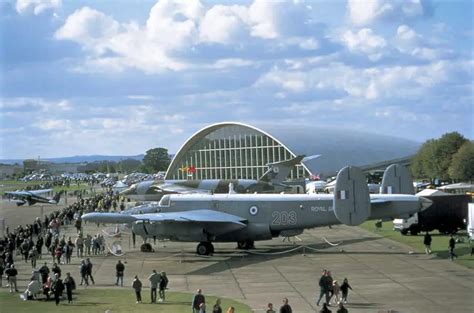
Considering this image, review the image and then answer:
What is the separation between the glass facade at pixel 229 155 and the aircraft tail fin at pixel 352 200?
256 feet

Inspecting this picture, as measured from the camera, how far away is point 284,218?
113 feet

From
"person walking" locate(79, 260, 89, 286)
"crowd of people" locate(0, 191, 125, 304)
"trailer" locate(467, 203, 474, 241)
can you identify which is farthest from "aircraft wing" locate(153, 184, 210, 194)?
"person walking" locate(79, 260, 89, 286)

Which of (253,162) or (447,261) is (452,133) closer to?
(253,162)

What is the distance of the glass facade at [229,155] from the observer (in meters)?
111

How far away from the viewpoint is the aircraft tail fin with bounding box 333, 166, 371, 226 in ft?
96.0

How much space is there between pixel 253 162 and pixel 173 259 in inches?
3174

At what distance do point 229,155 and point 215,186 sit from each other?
3247 centimetres

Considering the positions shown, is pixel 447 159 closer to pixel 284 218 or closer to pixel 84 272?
pixel 284 218

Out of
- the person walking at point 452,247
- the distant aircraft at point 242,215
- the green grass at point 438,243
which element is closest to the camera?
the person walking at point 452,247

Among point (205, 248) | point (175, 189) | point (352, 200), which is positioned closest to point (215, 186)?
point (175, 189)

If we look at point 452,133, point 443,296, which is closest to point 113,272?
point 443,296

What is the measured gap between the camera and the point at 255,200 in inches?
1383

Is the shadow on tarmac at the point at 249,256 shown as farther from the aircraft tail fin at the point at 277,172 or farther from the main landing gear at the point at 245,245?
the aircraft tail fin at the point at 277,172

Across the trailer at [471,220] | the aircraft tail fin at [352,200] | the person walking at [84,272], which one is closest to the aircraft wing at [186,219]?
the aircraft tail fin at [352,200]
